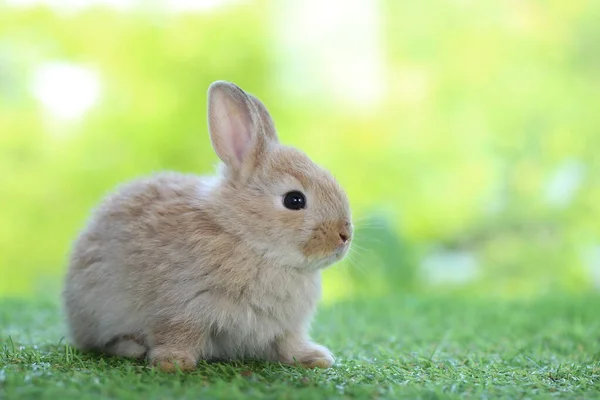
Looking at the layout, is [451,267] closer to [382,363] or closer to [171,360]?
[382,363]

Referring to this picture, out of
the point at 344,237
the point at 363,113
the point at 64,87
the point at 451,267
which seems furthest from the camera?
the point at 451,267

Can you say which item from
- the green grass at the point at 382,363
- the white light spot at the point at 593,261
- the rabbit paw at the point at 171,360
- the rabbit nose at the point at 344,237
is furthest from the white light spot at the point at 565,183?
the rabbit paw at the point at 171,360

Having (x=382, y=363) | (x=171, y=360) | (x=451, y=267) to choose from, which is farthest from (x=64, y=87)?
(x=382, y=363)

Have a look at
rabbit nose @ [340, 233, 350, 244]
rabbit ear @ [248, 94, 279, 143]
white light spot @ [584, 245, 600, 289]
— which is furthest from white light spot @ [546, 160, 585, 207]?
rabbit nose @ [340, 233, 350, 244]

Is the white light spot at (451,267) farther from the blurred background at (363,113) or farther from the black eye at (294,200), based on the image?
the black eye at (294,200)

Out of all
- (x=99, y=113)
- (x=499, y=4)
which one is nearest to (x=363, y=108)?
(x=499, y=4)

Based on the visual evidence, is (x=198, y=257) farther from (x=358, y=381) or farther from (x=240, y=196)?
(x=358, y=381)
